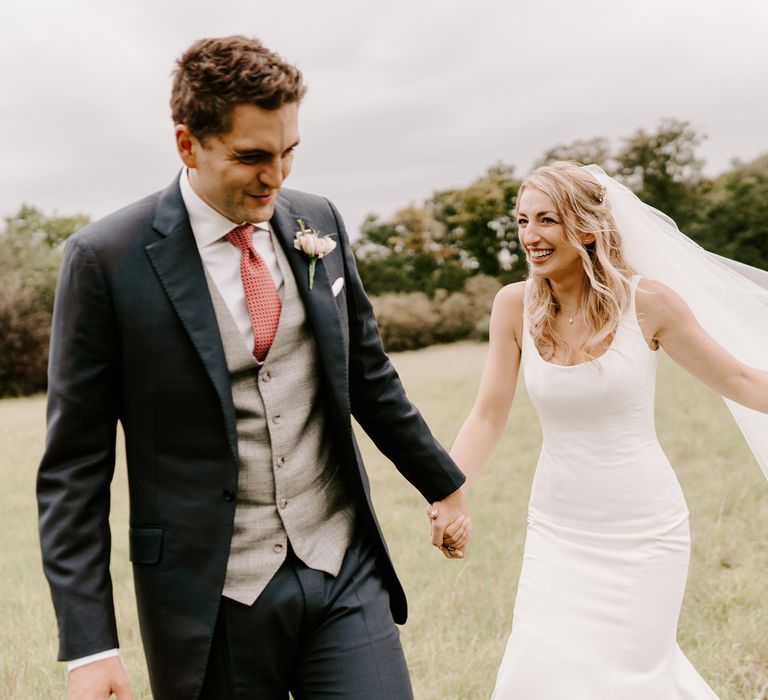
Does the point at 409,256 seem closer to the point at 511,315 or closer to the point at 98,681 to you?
the point at 511,315

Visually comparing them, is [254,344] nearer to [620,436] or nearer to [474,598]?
A: [620,436]

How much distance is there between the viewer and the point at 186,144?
249cm

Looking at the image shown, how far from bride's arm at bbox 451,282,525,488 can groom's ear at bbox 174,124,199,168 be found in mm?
1981

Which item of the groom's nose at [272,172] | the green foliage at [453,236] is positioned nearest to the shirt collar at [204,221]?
the groom's nose at [272,172]

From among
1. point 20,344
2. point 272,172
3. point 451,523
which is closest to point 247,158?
point 272,172

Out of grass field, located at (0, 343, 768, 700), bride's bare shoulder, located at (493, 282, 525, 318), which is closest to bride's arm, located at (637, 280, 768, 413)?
bride's bare shoulder, located at (493, 282, 525, 318)

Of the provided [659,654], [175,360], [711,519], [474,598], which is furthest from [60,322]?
[711,519]

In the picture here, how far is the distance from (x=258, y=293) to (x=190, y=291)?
0.20 m

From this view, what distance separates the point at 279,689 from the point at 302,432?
74cm

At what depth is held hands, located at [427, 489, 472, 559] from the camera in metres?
3.19

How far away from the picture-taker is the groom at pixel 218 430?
241 centimetres

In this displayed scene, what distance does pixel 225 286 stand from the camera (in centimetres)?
261

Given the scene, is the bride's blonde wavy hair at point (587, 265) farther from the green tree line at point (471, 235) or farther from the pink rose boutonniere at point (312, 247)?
the green tree line at point (471, 235)

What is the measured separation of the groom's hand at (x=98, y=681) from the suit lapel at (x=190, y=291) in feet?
2.11
